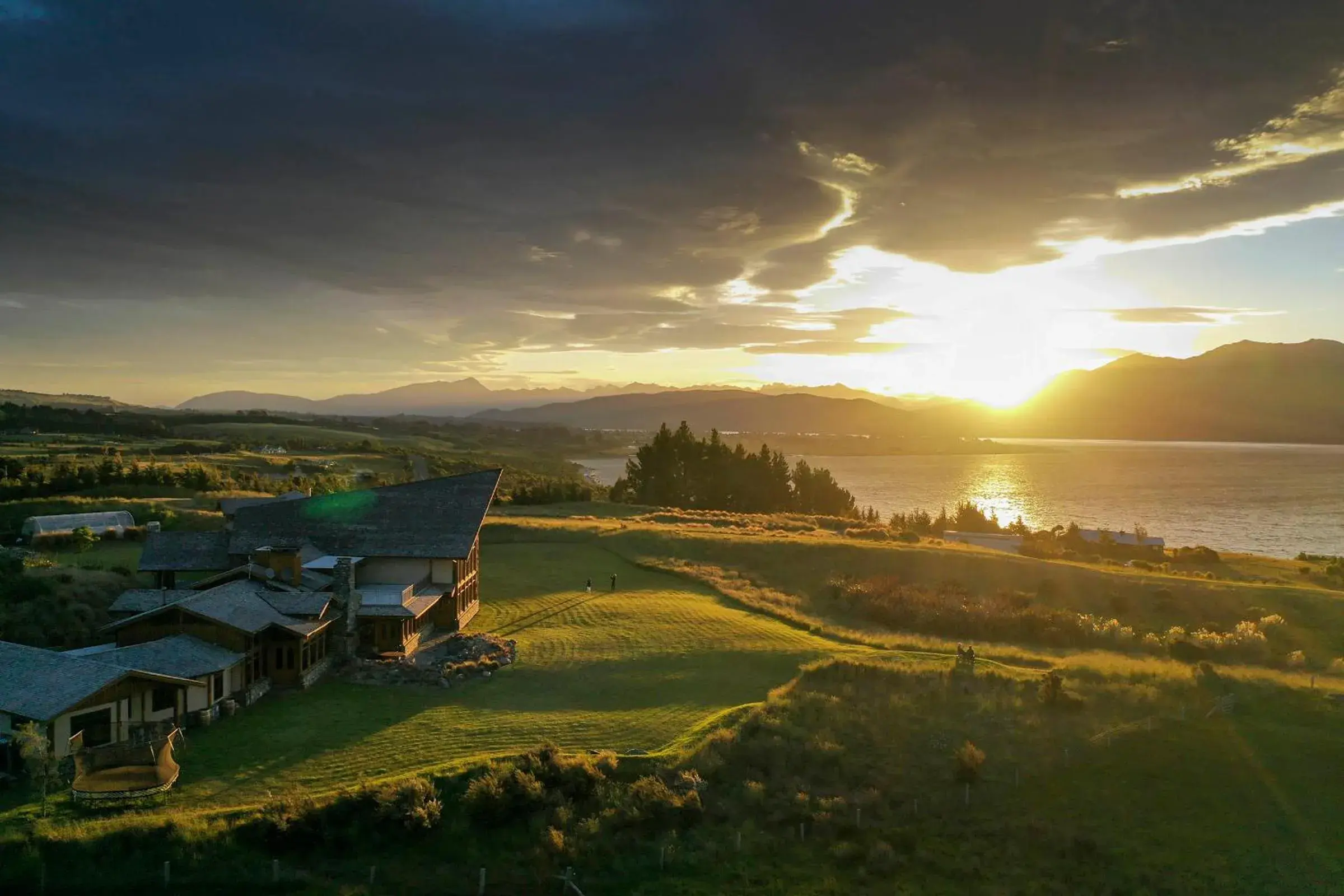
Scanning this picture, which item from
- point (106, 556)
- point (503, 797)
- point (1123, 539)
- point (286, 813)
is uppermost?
point (106, 556)

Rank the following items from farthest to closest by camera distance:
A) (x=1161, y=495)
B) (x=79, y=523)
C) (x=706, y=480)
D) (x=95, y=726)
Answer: (x=1161, y=495) → (x=706, y=480) → (x=79, y=523) → (x=95, y=726)

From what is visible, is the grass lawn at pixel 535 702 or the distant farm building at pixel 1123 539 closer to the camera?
the grass lawn at pixel 535 702

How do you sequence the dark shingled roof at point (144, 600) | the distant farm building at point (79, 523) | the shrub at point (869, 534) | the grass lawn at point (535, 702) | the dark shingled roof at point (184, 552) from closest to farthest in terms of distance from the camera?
the grass lawn at point (535, 702), the dark shingled roof at point (144, 600), the dark shingled roof at point (184, 552), the distant farm building at point (79, 523), the shrub at point (869, 534)

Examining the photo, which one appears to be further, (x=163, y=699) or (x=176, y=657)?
(x=176, y=657)

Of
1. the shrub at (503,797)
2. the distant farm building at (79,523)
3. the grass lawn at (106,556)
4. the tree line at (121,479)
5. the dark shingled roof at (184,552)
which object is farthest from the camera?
the tree line at (121,479)

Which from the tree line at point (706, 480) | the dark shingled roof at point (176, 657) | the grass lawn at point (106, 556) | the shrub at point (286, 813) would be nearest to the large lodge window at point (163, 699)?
the dark shingled roof at point (176, 657)

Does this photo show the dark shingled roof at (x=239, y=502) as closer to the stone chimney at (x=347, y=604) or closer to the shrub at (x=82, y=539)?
the shrub at (x=82, y=539)

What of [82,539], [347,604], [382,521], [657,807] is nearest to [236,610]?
[347,604]

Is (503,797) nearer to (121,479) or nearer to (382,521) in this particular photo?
(382,521)
